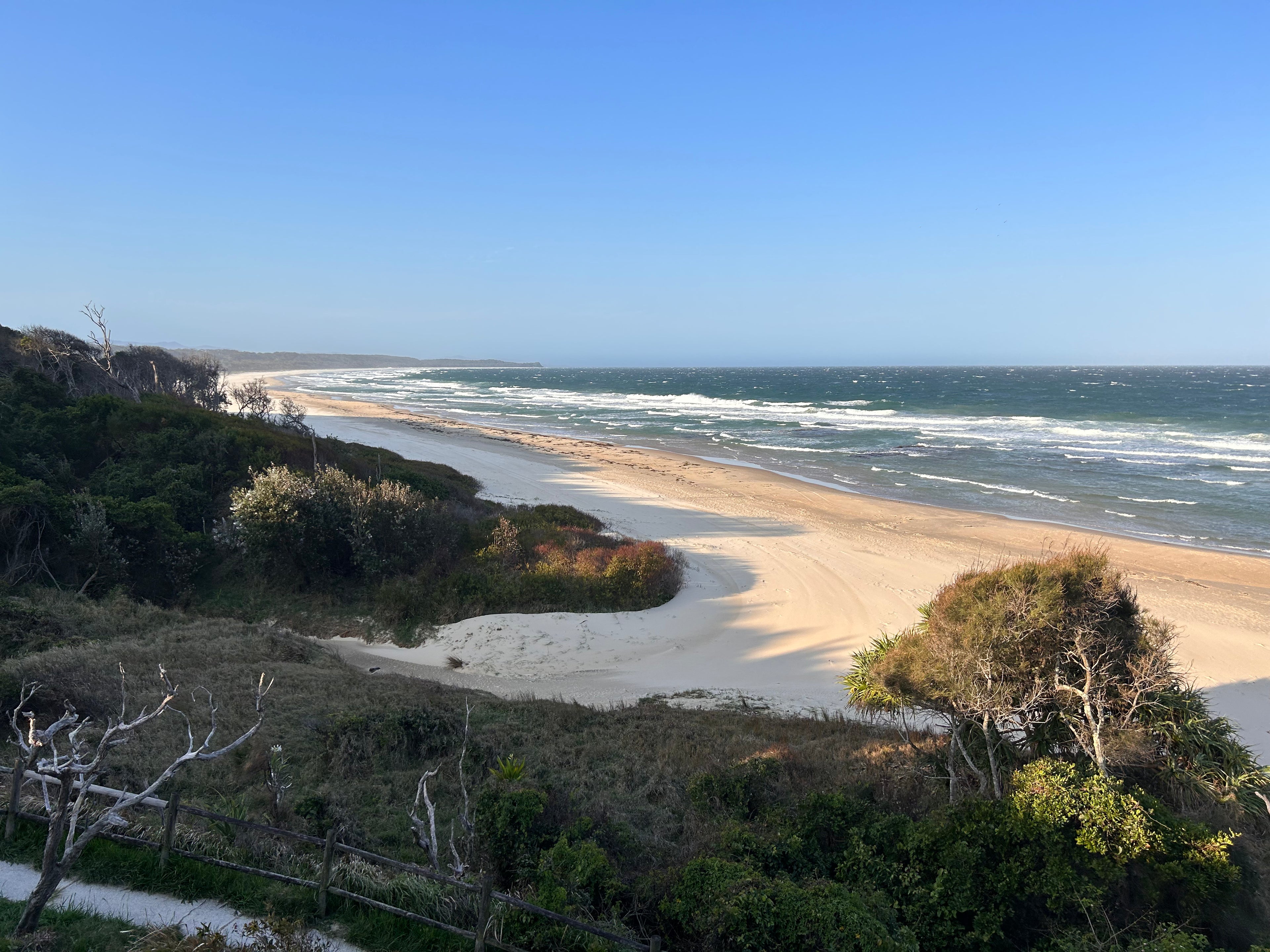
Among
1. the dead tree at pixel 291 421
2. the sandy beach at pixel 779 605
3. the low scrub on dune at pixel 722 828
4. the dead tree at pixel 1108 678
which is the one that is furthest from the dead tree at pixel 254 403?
the dead tree at pixel 1108 678

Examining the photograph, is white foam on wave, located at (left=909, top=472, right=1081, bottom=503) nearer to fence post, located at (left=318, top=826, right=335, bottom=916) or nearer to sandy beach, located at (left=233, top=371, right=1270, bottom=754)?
sandy beach, located at (left=233, top=371, right=1270, bottom=754)

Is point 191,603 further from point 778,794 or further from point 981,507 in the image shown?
point 981,507

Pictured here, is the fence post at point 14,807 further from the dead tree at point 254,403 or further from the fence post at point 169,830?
the dead tree at point 254,403

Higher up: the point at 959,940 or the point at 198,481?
the point at 198,481

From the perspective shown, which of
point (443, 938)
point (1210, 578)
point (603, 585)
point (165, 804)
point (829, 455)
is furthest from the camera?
point (829, 455)

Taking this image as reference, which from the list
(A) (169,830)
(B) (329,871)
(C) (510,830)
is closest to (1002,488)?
(C) (510,830)

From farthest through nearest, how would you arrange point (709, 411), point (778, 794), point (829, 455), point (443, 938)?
point (709, 411) < point (829, 455) < point (778, 794) < point (443, 938)

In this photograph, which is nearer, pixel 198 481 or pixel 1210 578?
pixel 198 481

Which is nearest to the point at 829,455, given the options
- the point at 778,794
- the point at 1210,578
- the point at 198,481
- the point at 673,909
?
the point at 1210,578
